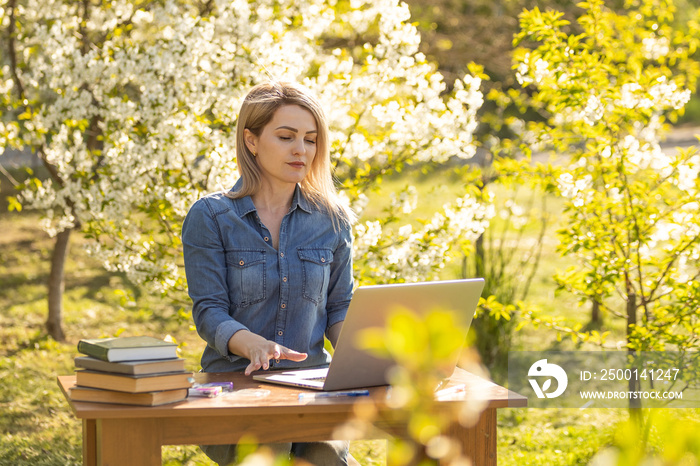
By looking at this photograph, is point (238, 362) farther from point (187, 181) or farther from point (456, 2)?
point (456, 2)

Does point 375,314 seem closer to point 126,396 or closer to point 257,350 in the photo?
point 257,350

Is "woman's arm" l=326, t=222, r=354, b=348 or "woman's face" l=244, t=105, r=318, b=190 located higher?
"woman's face" l=244, t=105, r=318, b=190

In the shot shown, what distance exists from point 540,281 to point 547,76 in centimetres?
A: 500

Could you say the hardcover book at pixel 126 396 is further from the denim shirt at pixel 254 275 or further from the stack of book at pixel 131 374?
the denim shirt at pixel 254 275

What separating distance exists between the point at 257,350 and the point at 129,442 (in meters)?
0.51

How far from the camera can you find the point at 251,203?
8.88ft

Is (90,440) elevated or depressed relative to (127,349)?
depressed

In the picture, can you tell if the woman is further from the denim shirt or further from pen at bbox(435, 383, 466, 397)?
pen at bbox(435, 383, 466, 397)

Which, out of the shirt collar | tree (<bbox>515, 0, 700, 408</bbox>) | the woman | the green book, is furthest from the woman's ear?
tree (<bbox>515, 0, 700, 408</bbox>)

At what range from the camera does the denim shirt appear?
2586 millimetres

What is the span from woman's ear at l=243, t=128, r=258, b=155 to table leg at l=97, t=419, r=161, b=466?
1.11m

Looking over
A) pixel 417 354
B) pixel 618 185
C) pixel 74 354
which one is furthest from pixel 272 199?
pixel 74 354

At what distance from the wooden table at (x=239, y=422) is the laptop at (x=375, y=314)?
0.21 ft

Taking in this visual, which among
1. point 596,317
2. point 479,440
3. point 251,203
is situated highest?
point 251,203
